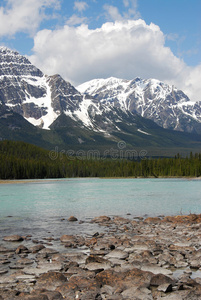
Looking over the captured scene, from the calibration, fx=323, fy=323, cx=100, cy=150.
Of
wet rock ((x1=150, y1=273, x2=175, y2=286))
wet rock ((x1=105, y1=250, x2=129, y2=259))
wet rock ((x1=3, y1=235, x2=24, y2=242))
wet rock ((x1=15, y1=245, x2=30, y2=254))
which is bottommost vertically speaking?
wet rock ((x1=3, y1=235, x2=24, y2=242))

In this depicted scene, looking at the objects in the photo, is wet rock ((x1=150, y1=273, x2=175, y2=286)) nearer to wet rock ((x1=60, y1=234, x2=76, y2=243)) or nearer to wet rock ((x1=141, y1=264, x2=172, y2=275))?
wet rock ((x1=141, y1=264, x2=172, y2=275))

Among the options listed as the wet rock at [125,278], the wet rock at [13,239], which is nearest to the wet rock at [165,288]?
the wet rock at [125,278]

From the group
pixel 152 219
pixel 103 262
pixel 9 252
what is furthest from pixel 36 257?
pixel 152 219

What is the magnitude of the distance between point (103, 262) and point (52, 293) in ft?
16.4

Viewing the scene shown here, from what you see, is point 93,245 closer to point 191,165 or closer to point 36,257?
point 36,257

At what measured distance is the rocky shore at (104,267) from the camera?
46.1 ft

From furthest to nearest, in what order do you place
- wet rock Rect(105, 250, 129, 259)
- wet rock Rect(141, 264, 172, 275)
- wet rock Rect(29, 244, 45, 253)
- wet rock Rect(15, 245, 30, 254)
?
wet rock Rect(29, 244, 45, 253), wet rock Rect(15, 245, 30, 254), wet rock Rect(105, 250, 129, 259), wet rock Rect(141, 264, 172, 275)

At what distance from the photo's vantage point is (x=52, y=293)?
13.7 meters

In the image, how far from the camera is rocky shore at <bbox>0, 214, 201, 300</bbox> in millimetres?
14062

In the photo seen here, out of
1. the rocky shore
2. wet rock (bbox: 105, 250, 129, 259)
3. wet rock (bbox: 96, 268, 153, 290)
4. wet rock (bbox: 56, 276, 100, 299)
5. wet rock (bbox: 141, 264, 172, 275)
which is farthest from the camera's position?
wet rock (bbox: 105, 250, 129, 259)

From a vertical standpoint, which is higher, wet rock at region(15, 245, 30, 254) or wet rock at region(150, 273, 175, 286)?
wet rock at region(150, 273, 175, 286)

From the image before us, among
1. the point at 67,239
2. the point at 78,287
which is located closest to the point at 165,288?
the point at 78,287

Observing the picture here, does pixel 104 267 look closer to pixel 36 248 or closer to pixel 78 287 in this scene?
pixel 78 287

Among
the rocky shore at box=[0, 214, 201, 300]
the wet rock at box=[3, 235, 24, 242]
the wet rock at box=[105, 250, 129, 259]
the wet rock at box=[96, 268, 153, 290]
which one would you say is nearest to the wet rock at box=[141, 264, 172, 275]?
the rocky shore at box=[0, 214, 201, 300]
